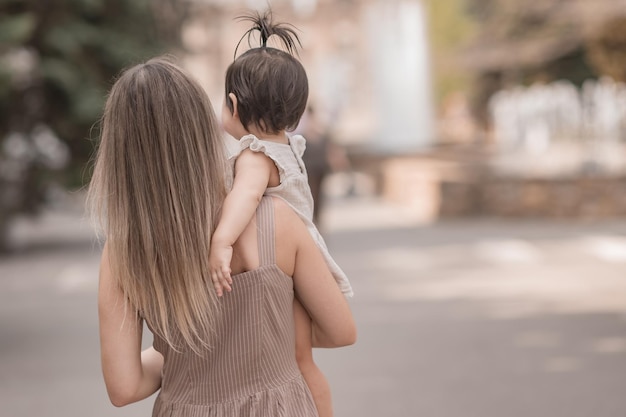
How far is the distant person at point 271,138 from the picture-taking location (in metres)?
2.51

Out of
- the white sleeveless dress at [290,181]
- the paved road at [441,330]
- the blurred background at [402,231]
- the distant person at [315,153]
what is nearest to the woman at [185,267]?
the white sleeveless dress at [290,181]

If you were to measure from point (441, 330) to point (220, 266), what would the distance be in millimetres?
6369

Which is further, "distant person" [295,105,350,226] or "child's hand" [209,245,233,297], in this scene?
"distant person" [295,105,350,226]

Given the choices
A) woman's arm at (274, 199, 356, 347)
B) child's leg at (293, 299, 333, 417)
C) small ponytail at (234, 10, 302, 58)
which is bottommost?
child's leg at (293, 299, 333, 417)

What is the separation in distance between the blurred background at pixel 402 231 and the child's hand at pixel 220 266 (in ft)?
2.39

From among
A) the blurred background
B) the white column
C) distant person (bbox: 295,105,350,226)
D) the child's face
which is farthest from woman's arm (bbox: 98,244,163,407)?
the white column

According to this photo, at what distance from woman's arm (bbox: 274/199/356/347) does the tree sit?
12.9 m

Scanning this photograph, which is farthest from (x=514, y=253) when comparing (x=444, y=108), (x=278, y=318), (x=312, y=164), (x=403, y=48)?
(x=444, y=108)

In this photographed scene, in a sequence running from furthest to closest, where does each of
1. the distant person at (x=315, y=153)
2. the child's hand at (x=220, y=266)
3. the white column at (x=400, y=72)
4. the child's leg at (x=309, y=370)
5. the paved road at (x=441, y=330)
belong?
the white column at (x=400, y=72) → the distant person at (x=315, y=153) → the paved road at (x=441, y=330) → the child's leg at (x=309, y=370) → the child's hand at (x=220, y=266)

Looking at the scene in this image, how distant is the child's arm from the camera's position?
7.74 feet

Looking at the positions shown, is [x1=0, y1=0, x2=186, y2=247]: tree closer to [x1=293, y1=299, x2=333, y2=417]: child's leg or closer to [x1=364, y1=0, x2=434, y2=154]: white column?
[x1=293, y1=299, x2=333, y2=417]: child's leg

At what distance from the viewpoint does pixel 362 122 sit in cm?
8188

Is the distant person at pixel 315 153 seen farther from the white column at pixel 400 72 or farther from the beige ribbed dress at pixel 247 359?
the white column at pixel 400 72

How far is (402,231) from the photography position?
1669 centimetres
